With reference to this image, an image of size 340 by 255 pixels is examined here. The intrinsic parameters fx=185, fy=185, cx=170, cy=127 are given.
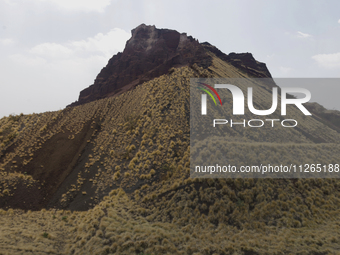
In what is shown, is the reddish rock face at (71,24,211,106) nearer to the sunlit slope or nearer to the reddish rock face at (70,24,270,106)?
the reddish rock face at (70,24,270,106)

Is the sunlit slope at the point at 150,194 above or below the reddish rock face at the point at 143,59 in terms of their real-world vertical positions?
below

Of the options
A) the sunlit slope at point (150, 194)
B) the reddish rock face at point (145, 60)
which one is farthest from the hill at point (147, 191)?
the reddish rock face at point (145, 60)

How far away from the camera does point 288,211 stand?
1367 centimetres

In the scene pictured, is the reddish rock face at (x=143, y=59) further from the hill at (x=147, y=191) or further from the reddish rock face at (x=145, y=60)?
Answer: the hill at (x=147, y=191)

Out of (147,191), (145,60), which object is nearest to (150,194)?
(147,191)

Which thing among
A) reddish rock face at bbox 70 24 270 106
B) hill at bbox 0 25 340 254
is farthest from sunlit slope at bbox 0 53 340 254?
reddish rock face at bbox 70 24 270 106

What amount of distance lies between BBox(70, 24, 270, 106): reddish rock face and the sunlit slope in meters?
18.0

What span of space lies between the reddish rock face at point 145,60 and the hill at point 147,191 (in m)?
13.3

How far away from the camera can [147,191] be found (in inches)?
677

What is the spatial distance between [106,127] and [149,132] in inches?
368

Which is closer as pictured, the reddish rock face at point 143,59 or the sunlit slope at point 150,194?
the sunlit slope at point 150,194

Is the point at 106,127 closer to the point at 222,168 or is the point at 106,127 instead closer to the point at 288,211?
the point at 222,168

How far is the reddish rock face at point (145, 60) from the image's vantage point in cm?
4548

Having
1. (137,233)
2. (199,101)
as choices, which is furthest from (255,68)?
(137,233)
